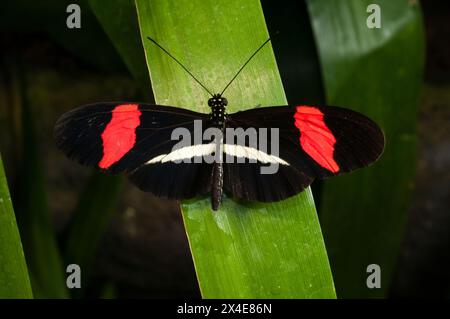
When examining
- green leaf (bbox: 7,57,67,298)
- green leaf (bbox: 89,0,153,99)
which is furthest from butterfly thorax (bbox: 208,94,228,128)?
green leaf (bbox: 7,57,67,298)

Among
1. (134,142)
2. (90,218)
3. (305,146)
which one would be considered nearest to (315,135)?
(305,146)

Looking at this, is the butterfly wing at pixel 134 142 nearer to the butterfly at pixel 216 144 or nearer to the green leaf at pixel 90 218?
the butterfly at pixel 216 144

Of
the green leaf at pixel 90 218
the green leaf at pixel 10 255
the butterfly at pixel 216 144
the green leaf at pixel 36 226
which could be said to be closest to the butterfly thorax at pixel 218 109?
the butterfly at pixel 216 144

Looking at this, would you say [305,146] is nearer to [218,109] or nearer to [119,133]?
[218,109]

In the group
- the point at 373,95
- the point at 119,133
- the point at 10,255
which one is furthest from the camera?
the point at 373,95

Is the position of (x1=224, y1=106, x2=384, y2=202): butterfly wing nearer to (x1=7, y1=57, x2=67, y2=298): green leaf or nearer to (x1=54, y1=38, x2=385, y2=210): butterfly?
(x1=54, y1=38, x2=385, y2=210): butterfly
